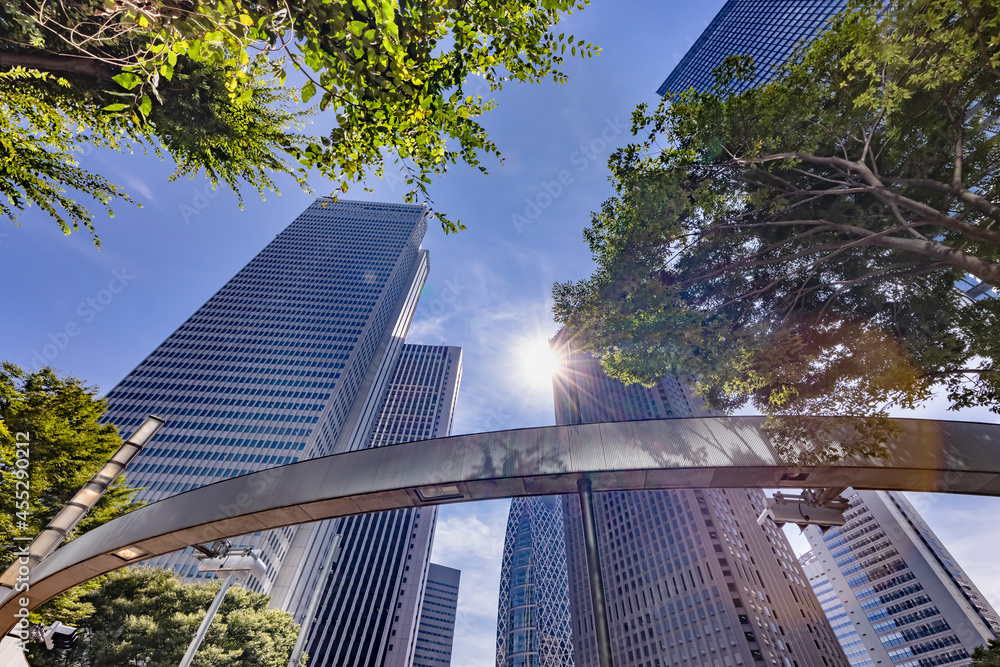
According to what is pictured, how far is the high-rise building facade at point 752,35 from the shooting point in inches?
1957

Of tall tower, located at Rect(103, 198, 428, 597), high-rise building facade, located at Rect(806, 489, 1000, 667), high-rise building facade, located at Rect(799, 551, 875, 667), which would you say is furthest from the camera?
high-rise building facade, located at Rect(799, 551, 875, 667)

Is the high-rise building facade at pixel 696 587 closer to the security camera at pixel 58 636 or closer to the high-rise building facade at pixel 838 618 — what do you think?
the high-rise building facade at pixel 838 618

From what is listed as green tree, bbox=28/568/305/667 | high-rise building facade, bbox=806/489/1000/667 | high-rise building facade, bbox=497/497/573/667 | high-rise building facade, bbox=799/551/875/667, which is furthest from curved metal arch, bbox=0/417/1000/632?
high-rise building facade, bbox=799/551/875/667

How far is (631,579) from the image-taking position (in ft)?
250

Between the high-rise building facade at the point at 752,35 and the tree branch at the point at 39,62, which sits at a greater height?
the high-rise building facade at the point at 752,35

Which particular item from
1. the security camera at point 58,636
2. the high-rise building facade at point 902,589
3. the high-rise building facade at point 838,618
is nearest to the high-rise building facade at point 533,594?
the high-rise building facade at point 838,618

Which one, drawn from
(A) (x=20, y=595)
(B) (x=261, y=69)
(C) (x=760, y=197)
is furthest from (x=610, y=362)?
(A) (x=20, y=595)

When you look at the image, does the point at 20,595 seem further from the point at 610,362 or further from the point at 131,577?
the point at 610,362

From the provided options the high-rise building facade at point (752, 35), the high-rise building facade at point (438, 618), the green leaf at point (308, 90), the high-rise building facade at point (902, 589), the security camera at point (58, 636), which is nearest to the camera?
the green leaf at point (308, 90)

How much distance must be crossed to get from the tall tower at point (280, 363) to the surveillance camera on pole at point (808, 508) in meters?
73.3

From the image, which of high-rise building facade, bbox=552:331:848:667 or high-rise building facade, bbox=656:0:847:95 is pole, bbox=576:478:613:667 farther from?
high-rise building facade, bbox=656:0:847:95

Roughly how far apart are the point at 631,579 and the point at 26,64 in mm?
93135

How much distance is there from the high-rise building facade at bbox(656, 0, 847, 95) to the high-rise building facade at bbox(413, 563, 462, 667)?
15830cm

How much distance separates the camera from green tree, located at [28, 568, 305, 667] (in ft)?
44.0
